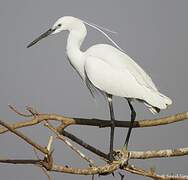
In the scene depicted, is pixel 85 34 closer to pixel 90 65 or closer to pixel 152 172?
pixel 90 65

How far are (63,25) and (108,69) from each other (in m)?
0.27

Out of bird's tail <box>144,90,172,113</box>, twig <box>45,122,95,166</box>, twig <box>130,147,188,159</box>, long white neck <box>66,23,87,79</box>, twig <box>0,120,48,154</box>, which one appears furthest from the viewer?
long white neck <box>66,23,87,79</box>

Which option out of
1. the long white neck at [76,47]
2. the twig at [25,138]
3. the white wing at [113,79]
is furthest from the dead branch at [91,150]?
the long white neck at [76,47]

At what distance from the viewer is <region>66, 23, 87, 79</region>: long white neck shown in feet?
7.33

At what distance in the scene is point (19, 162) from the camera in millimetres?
1314

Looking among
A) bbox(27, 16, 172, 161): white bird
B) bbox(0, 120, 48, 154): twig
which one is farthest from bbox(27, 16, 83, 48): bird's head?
bbox(0, 120, 48, 154): twig

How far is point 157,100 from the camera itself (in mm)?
1997

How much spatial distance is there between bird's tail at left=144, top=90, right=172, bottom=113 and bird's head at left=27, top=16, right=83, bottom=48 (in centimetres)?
45

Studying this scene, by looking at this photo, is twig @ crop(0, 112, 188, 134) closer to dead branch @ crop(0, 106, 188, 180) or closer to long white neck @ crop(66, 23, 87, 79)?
dead branch @ crop(0, 106, 188, 180)

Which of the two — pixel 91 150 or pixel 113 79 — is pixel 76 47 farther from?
pixel 91 150

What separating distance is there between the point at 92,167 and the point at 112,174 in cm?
31

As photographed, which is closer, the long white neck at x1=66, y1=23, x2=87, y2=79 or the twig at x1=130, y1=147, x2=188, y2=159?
the twig at x1=130, y1=147, x2=188, y2=159

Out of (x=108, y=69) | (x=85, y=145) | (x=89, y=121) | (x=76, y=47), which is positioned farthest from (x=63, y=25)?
(x=85, y=145)

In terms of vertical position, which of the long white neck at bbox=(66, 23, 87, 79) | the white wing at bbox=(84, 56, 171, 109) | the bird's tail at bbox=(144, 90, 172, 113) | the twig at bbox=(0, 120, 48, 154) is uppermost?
the long white neck at bbox=(66, 23, 87, 79)
